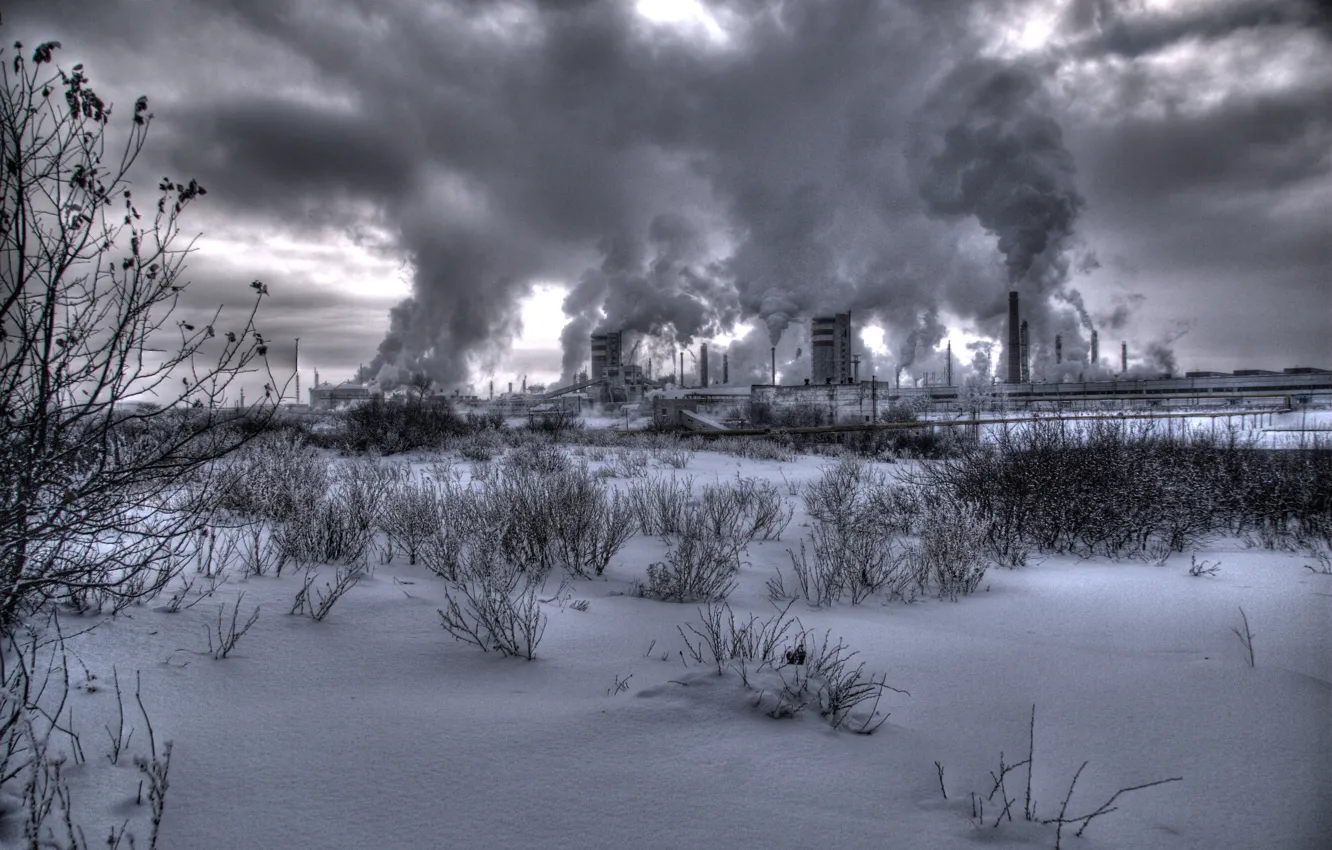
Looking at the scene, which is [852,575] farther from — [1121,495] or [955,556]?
[1121,495]

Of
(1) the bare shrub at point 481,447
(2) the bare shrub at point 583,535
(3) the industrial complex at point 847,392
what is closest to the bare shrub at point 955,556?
(2) the bare shrub at point 583,535

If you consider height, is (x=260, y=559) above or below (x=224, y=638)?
above

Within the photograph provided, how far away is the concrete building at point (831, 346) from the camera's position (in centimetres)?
5453

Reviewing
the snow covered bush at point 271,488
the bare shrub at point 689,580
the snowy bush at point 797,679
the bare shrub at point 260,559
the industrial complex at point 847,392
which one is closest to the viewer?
the snowy bush at point 797,679

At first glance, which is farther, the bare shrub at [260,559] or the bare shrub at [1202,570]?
the bare shrub at [1202,570]

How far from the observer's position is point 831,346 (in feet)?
181

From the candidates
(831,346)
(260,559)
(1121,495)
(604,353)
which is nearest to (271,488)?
(260,559)

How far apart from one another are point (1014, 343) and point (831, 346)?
49.6 ft

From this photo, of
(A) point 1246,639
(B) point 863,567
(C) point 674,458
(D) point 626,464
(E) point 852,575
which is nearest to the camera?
(A) point 1246,639

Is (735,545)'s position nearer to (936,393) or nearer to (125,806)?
(125,806)

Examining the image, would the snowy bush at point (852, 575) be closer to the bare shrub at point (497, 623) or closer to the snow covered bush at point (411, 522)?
the bare shrub at point (497, 623)

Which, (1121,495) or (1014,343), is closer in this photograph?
(1121,495)

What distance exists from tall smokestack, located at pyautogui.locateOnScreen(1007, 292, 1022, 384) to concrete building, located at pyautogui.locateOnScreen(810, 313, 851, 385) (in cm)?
1240

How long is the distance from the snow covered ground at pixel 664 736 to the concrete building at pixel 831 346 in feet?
172
